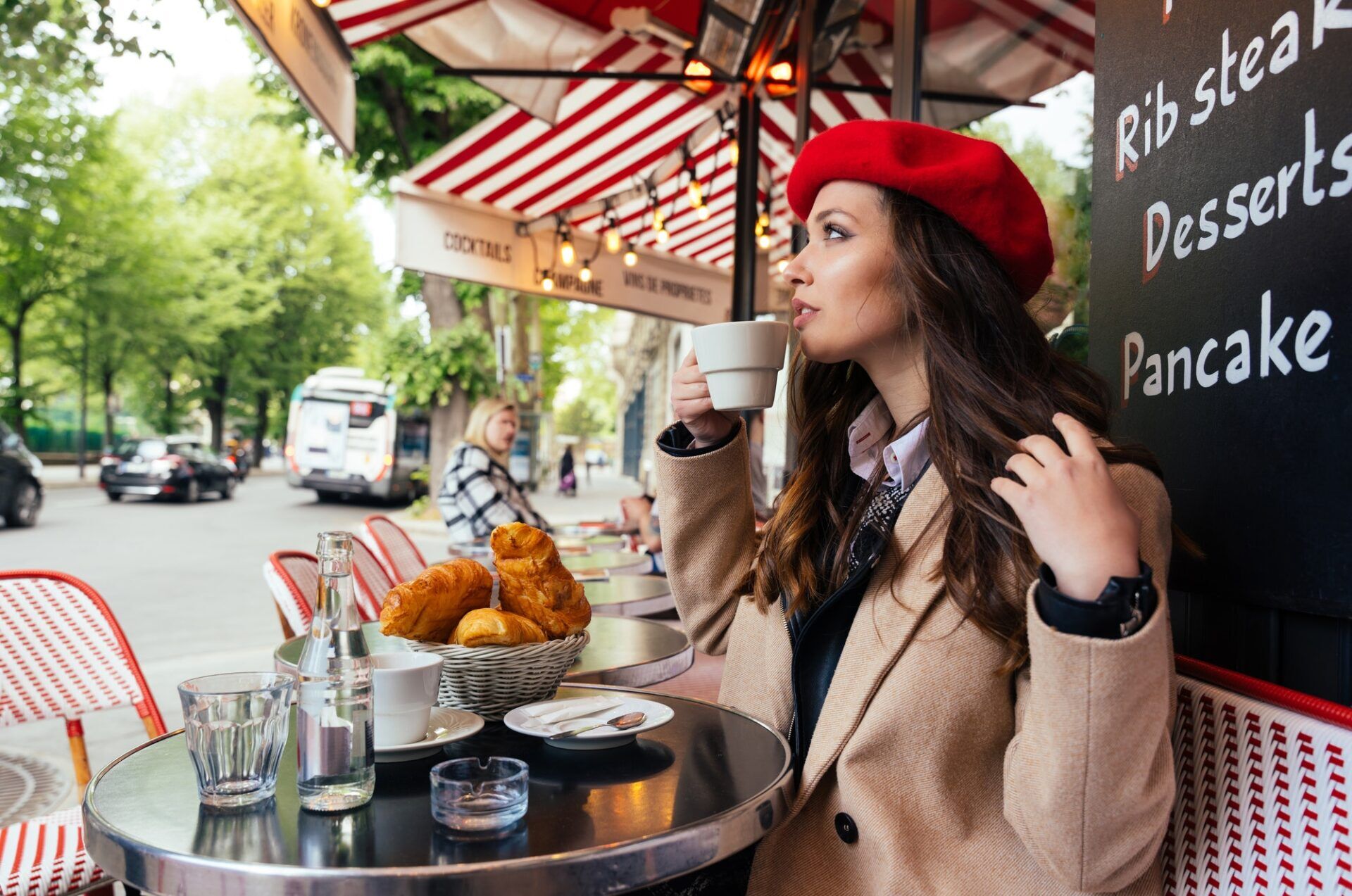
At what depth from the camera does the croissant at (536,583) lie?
65.2 inches

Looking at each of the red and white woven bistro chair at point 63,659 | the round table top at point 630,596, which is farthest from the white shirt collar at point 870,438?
the red and white woven bistro chair at point 63,659

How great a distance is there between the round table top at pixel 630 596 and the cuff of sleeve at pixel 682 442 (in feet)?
4.15

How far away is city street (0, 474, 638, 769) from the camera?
17.7 ft

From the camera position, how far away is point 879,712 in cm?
134

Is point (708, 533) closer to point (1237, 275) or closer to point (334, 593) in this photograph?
point (334, 593)

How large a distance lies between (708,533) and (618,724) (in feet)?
→ 1.40

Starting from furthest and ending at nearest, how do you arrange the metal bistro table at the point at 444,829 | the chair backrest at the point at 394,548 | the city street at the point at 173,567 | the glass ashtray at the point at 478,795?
the city street at the point at 173,567, the chair backrest at the point at 394,548, the glass ashtray at the point at 478,795, the metal bistro table at the point at 444,829

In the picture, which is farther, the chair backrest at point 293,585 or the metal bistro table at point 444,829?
the chair backrest at point 293,585

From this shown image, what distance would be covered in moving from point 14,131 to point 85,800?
74.6 feet

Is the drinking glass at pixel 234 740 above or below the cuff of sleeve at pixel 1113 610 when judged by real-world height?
below

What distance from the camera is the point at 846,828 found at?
1346 millimetres

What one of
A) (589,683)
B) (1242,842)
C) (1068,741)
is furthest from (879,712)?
(589,683)

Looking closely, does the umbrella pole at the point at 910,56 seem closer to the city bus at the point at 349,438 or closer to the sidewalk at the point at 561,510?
the sidewalk at the point at 561,510

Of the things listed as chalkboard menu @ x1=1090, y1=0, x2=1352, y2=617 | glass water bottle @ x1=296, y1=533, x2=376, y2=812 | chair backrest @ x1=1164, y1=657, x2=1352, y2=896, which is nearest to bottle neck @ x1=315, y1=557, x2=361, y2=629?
glass water bottle @ x1=296, y1=533, x2=376, y2=812
